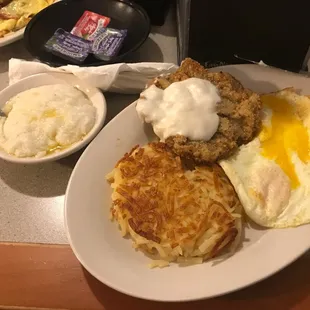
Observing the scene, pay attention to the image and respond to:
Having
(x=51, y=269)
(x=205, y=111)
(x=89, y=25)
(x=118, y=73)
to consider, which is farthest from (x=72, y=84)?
(x=51, y=269)

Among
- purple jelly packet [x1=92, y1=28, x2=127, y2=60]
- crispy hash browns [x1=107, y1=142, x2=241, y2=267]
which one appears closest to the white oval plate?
crispy hash browns [x1=107, y1=142, x2=241, y2=267]

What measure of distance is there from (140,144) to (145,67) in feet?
0.70

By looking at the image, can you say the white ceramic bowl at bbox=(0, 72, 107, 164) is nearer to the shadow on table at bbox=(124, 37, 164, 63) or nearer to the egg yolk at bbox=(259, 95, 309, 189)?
the shadow on table at bbox=(124, 37, 164, 63)

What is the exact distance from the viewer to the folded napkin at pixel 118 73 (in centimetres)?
→ 117

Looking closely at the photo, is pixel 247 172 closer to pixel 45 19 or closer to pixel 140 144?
pixel 140 144

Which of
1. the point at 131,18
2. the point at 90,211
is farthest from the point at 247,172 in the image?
the point at 131,18

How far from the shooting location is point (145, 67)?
1167mm

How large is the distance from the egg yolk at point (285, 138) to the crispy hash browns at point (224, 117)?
0.04 m

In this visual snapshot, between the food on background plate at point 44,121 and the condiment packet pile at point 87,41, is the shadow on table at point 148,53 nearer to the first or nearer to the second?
the condiment packet pile at point 87,41

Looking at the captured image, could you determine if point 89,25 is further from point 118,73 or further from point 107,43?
point 118,73

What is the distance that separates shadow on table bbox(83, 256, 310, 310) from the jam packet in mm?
791

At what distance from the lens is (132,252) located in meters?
0.93

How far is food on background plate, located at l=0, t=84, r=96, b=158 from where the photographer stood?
108cm

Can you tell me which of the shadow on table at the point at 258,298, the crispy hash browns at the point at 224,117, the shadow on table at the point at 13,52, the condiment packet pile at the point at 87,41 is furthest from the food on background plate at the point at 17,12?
the shadow on table at the point at 258,298
